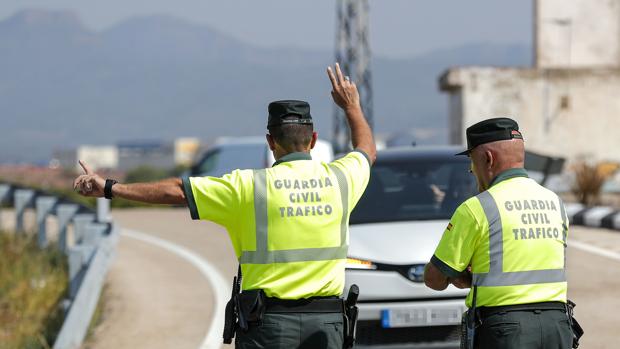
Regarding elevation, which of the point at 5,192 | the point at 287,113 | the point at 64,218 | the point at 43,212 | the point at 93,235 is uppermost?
the point at 287,113

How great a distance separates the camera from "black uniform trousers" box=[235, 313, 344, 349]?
16.0ft

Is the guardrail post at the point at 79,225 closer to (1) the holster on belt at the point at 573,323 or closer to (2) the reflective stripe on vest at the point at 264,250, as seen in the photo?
(2) the reflective stripe on vest at the point at 264,250

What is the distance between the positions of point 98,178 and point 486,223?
170cm

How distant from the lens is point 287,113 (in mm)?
4883

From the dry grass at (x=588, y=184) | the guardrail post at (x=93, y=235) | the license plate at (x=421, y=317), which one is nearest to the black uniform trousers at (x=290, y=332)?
the license plate at (x=421, y=317)

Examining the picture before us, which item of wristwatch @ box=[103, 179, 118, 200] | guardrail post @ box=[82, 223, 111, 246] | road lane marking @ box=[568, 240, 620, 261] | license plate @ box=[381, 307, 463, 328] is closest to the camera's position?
wristwatch @ box=[103, 179, 118, 200]

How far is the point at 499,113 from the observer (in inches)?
1361

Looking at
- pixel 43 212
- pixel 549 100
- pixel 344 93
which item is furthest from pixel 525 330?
pixel 549 100

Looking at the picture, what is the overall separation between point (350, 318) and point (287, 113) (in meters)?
1.00

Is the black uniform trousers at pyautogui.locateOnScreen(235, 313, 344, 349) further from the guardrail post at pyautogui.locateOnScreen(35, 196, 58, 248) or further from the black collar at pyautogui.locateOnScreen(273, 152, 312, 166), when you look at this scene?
the guardrail post at pyautogui.locateOnScreen(35, 196, 58, 248)

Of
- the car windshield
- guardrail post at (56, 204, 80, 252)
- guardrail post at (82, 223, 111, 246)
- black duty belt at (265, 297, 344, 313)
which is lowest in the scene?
guardrail post at (56, 204, 80, 252)

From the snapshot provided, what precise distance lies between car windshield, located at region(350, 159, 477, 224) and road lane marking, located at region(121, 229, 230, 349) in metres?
1.69

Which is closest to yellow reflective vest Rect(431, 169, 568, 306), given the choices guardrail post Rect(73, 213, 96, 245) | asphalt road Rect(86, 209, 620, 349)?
asphalt road Rect(86, 209, 620, 349)

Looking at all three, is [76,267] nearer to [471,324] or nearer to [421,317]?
[421,317]
